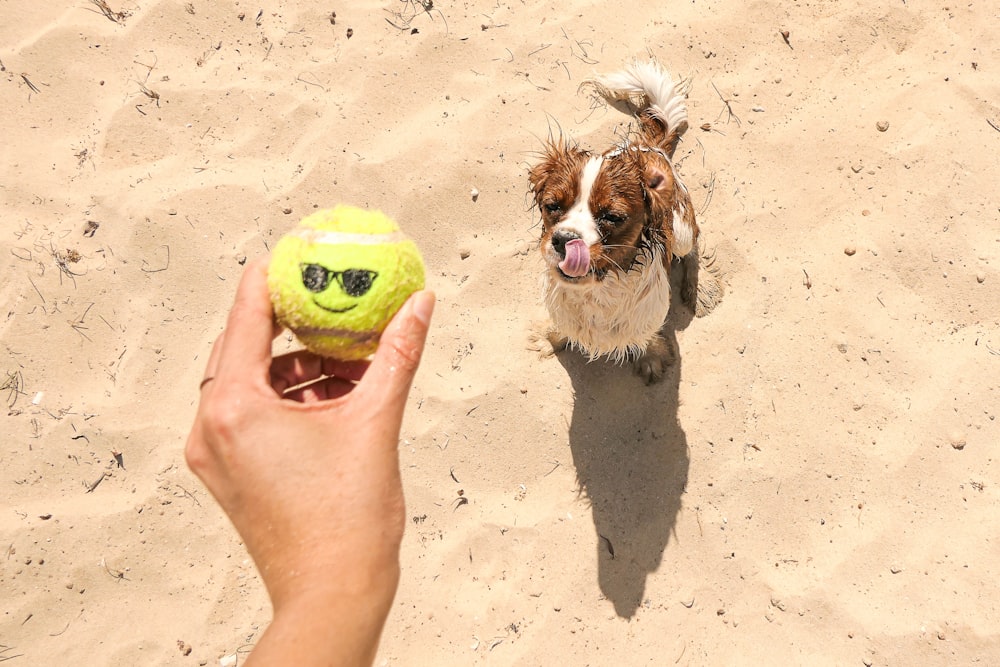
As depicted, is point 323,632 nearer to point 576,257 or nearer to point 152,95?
point 576,257

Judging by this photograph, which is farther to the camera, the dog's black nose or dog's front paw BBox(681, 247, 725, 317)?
dog's front paw BBox(681, 247, 725, 317)

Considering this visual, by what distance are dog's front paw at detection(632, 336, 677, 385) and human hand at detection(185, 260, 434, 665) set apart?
1.94 meters

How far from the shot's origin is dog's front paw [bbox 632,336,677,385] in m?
3.49

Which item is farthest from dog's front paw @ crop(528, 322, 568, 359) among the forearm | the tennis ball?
the forearm

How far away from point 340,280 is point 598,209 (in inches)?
43.8

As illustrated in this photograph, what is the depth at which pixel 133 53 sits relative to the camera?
3941 millimetres

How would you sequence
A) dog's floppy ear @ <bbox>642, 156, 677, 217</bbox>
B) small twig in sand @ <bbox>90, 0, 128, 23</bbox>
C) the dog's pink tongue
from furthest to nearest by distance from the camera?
small twig in sand @ <bbox>90, 0, 128, 23</bbox>, dog's floppy ear @ <bbox>642, 156, 677, 217</bbox>, the dog's pink tongue

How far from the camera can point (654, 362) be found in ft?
11.5

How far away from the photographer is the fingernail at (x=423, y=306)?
6.53 ft

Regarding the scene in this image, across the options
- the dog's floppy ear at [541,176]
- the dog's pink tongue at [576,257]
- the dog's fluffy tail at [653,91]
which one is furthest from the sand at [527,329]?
the dog's pink tongue at [576,257]

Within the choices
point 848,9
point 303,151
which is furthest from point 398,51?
point 848,9

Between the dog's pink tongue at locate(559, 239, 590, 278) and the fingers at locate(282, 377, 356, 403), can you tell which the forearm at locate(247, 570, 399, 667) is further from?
the dog's pink tongue at locate(559, 239, 590, 278)

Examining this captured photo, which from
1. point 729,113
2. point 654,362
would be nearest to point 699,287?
point 654,362

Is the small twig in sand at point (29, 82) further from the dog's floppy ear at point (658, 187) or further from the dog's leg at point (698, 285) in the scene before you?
the dog's leg at point (698, 285)
